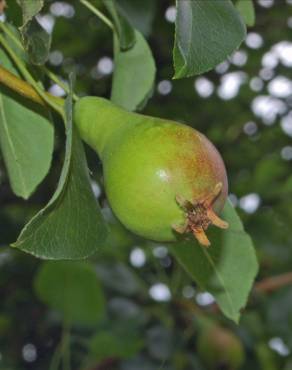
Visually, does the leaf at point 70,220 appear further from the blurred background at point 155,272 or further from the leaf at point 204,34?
the blurred background at point 155,272

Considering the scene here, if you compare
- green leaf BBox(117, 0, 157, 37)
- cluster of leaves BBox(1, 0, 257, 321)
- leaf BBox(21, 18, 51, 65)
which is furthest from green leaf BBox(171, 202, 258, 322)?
green leaf BBox(117, 0, 157, 37)

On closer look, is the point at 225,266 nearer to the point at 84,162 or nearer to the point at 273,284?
the point at 84,162

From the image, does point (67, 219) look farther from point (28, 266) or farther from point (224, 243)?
point (28, 266)

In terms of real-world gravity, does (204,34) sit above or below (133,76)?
above

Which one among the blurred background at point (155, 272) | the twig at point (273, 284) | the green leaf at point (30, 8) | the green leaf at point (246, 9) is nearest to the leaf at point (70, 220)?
the green leaf at point (30, 8)

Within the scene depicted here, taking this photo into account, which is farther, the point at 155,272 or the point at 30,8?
the point at 155,272

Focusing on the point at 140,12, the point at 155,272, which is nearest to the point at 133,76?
the point at 140,12
